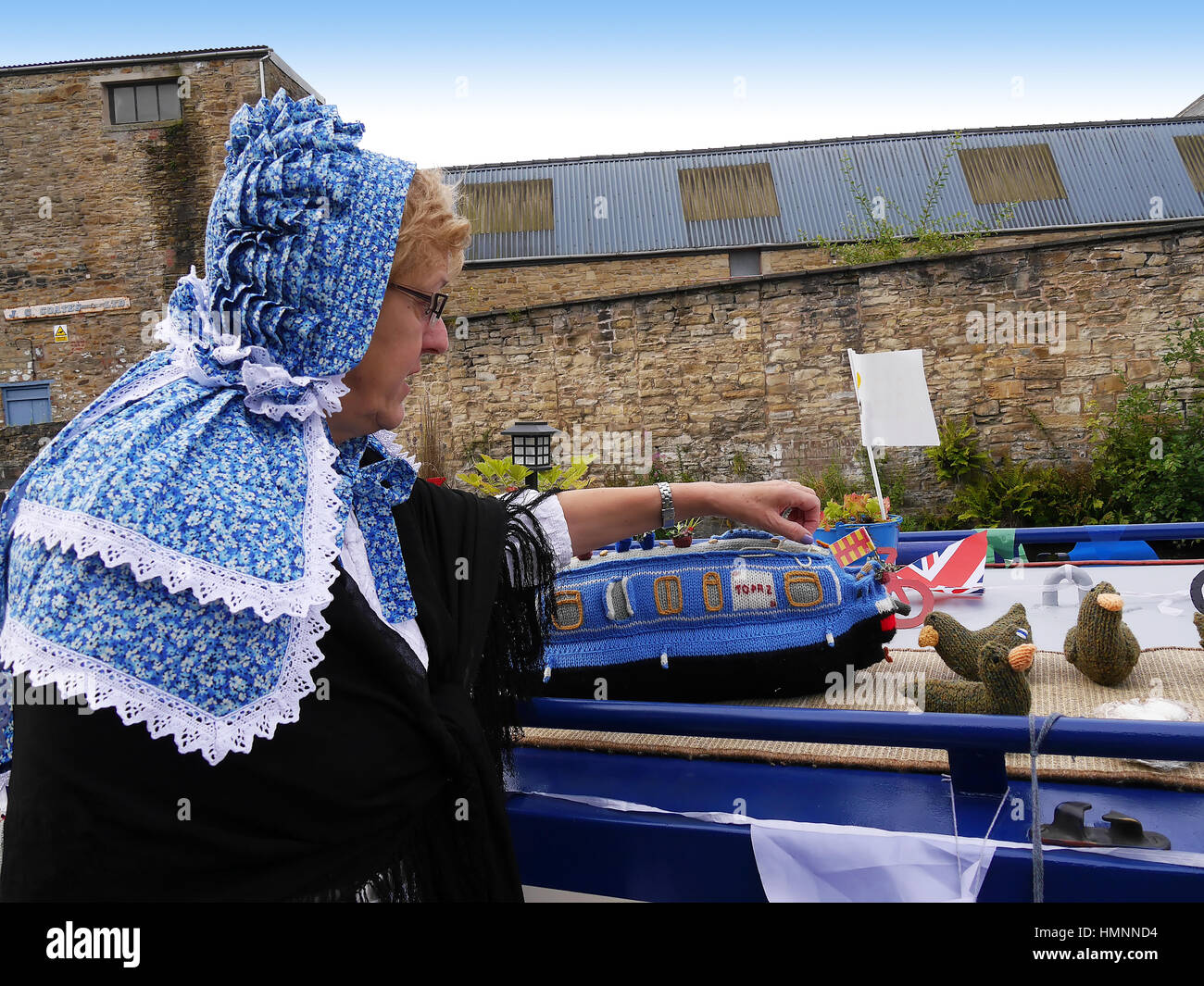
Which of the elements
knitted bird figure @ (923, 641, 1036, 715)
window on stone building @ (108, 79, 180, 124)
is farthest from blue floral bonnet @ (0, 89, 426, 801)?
window on stone building @ (108, 79, 180, 124)

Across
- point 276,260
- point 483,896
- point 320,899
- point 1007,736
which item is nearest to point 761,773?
point 1007,736

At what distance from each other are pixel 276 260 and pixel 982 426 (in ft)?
36.4

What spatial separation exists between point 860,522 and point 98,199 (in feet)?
64.3

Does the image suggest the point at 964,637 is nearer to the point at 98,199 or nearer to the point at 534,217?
the point at 534,217

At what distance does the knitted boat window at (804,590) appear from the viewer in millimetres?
2053

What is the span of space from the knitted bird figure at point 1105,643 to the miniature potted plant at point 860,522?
44.9 inches

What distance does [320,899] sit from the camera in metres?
1.19

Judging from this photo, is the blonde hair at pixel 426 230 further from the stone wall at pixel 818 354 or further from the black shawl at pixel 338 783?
the stone wall at pixel 818 354

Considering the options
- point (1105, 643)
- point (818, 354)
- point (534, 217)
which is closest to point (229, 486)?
point (1105, 643)

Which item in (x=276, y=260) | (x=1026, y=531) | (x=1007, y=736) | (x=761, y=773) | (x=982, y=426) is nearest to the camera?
(x=276, y=260)

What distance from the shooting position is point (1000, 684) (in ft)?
6.02

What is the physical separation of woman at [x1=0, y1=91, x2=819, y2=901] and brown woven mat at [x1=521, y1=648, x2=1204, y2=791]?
661 millimetres

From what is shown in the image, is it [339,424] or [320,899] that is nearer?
[320,899]
